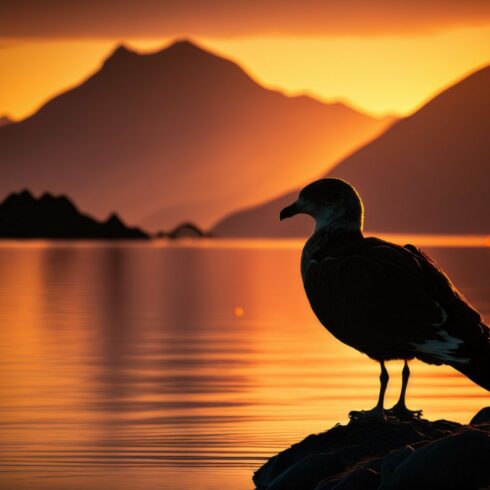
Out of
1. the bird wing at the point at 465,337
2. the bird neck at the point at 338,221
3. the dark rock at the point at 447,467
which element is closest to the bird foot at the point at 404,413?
the bird wing at the point at 465,337

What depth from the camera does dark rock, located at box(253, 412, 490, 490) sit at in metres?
13.1

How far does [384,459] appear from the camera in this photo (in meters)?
13.9

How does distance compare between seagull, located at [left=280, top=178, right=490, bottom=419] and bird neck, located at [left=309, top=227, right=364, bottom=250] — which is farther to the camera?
bird neck, located at [left=309, top=227, right=364, bottom=250]

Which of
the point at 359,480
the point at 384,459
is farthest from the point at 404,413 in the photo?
the point at 359,480

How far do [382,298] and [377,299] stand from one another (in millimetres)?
56

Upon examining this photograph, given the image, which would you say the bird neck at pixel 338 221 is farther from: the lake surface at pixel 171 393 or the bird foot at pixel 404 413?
the lake surface at pixel 171 393

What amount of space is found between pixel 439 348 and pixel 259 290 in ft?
190

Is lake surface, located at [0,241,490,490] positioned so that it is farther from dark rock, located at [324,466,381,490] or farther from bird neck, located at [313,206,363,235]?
bird neck, located at [313,206,363,235]

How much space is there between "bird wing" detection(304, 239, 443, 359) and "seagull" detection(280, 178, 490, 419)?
1 centimetres

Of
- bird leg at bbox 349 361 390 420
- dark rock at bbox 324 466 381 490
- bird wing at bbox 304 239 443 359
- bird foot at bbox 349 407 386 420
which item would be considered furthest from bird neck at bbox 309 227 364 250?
dark rock at bbox 324 466 381 490

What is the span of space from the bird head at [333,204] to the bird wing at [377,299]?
1.29 feet

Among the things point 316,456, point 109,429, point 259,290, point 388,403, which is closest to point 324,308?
point 316,456

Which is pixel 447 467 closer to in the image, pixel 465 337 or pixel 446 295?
pixel 465 337

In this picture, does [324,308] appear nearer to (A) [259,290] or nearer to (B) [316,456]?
(B) [316,456]
